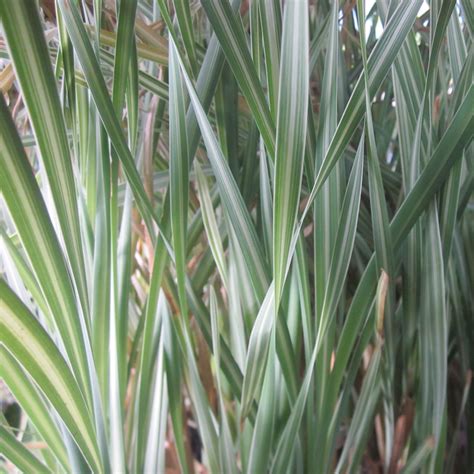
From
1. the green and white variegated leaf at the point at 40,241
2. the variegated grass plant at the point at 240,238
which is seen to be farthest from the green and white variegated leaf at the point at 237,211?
the green and white variegated leaf at the point at 40,241

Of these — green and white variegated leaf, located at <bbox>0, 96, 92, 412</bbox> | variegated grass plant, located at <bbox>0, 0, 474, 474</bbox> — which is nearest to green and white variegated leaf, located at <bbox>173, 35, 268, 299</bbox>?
variegated grass plant, located at <bbox>0, 0, 474, 474</bbox>

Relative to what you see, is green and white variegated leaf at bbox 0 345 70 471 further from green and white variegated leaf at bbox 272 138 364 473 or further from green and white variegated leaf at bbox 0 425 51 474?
green and white variegated leaf at bbox 272 138 364 473

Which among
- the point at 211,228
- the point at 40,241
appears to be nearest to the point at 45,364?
Result: the point at 40,241

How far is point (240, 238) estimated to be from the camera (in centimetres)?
35

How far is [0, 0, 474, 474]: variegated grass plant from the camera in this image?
0.27 meters

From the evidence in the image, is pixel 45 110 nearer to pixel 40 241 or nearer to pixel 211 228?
pixel 40 241

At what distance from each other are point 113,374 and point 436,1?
14.5 inches

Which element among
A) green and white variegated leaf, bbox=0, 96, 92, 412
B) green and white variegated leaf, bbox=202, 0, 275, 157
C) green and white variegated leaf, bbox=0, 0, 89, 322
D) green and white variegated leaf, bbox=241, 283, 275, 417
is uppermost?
green and white variegated leaf, bbox=202, 0, 275, 157

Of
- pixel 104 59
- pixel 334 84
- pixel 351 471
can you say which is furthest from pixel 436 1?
pixel 351 471

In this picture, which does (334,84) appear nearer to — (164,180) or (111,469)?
(164,180)

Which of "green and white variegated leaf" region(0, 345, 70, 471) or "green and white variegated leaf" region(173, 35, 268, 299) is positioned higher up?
"green and white variegated leaf" region(173, 35, 268, 299)

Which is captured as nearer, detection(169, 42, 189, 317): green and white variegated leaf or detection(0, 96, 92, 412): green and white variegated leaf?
detection(0, 96, 92, 412): green and white variegated leaf

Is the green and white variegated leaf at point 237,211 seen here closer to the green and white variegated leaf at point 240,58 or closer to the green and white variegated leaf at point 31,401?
the green and white variegated leaf at point 240,58

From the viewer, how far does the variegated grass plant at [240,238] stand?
10.8 inches
